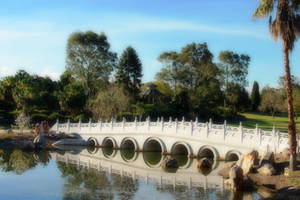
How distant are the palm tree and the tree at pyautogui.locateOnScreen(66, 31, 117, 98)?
3686 centimetres

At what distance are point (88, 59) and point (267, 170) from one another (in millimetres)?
37809

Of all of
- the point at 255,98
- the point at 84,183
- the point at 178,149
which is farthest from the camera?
the point at 255,98

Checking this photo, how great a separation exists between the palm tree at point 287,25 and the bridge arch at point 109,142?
21.5 meters

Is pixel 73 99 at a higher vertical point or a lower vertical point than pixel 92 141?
higher

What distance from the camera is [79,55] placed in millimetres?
51375

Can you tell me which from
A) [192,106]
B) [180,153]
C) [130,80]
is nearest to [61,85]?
[130,80]

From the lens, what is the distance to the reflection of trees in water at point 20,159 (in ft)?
79.6

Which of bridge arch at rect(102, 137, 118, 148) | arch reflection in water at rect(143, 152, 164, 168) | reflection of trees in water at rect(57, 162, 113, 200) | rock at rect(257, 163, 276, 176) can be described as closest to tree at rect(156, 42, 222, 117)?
bridge arch at rect(102, 137, 118, 148)

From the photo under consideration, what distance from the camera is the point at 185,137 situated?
28438 mm

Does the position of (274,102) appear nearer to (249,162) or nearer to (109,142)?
(109,142)

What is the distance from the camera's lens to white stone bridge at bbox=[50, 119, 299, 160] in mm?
22906

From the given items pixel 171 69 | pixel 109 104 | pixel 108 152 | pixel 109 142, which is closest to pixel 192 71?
pixel 171 69

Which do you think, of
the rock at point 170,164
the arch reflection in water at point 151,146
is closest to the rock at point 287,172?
the rock at point 170,164

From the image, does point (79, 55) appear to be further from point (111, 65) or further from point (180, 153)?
point (180, 153)
